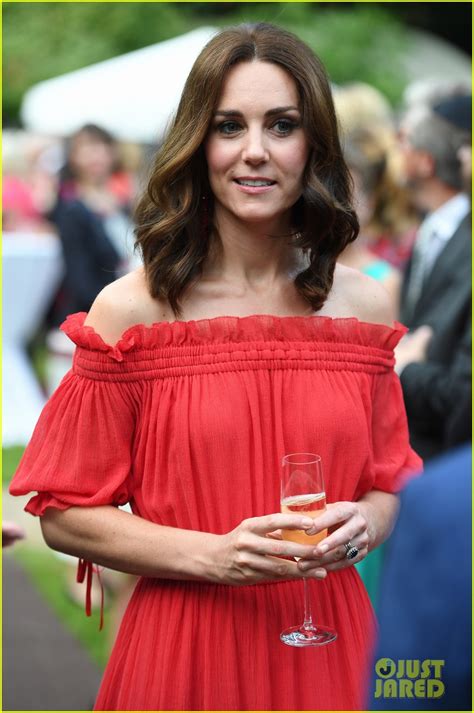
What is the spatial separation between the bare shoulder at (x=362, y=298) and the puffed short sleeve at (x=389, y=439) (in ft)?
0.52

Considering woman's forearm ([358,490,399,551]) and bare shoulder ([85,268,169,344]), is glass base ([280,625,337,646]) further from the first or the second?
bare shoulder ([85,268,169,344])

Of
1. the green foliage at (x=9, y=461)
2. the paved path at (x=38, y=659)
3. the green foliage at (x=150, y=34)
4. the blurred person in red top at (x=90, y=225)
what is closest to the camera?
the paved path at (x=38, y=659)

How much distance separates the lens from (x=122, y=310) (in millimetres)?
2688

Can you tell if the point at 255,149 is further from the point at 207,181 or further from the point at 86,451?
the point at 86,451

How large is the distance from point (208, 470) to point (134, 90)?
896cm

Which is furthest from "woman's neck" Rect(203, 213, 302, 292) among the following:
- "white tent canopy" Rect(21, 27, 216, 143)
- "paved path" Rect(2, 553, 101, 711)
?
"white tent canopy" Rect(21, 27, 216, 143)

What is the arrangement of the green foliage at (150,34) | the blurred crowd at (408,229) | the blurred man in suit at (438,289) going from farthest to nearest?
the green foliage at (150,34)
the blurred crowd at (408,229)
the blurred man in suit at (438,289)

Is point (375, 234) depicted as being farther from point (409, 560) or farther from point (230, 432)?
point (409, 560)

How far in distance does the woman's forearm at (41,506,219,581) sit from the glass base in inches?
10.0

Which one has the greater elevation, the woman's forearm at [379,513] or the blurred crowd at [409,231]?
the blurred crowd at [409,231]

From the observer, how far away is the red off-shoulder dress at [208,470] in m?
2.61

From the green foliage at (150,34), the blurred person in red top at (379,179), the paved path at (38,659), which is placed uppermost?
the green foliage at (150,34)

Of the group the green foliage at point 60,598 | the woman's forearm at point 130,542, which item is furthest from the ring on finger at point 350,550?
the green foliage at point 60,598

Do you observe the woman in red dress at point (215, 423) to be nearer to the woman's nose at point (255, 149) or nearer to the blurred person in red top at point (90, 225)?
the woman's nose at point (255, 149)
